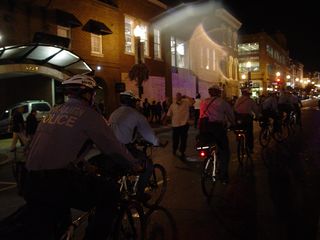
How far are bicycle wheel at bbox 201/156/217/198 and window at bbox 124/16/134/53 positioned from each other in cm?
2017

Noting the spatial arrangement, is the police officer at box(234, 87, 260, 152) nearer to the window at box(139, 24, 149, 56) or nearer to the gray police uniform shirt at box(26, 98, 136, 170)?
the gray police uniform shirt at box(26, 98, 136, 170)

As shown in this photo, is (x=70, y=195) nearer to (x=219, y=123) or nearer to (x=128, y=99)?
(x=128, y=99)

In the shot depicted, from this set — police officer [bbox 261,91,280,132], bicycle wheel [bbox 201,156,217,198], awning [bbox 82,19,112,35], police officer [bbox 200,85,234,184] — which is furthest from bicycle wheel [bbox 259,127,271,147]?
awning [bbox 82,19,112,35]

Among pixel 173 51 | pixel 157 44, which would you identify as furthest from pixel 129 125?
pixel 173 51

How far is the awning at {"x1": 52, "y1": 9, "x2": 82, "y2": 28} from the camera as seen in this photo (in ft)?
68.9

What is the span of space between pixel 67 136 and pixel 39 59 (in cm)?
1719

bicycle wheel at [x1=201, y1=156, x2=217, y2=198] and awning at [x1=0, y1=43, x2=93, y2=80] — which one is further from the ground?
awning at [x1=0, y1=43, x2=93, y2=80]

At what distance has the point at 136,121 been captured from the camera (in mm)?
6168

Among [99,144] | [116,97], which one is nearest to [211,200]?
[99,144]

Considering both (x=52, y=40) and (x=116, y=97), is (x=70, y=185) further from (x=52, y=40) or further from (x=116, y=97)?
(x=116, y=97)

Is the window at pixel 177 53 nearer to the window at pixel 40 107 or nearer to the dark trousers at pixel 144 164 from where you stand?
the window at pixel 40 107

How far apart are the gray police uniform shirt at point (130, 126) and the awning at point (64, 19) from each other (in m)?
16.0

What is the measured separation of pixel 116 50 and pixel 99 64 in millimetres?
1977

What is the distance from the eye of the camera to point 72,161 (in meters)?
3.62
